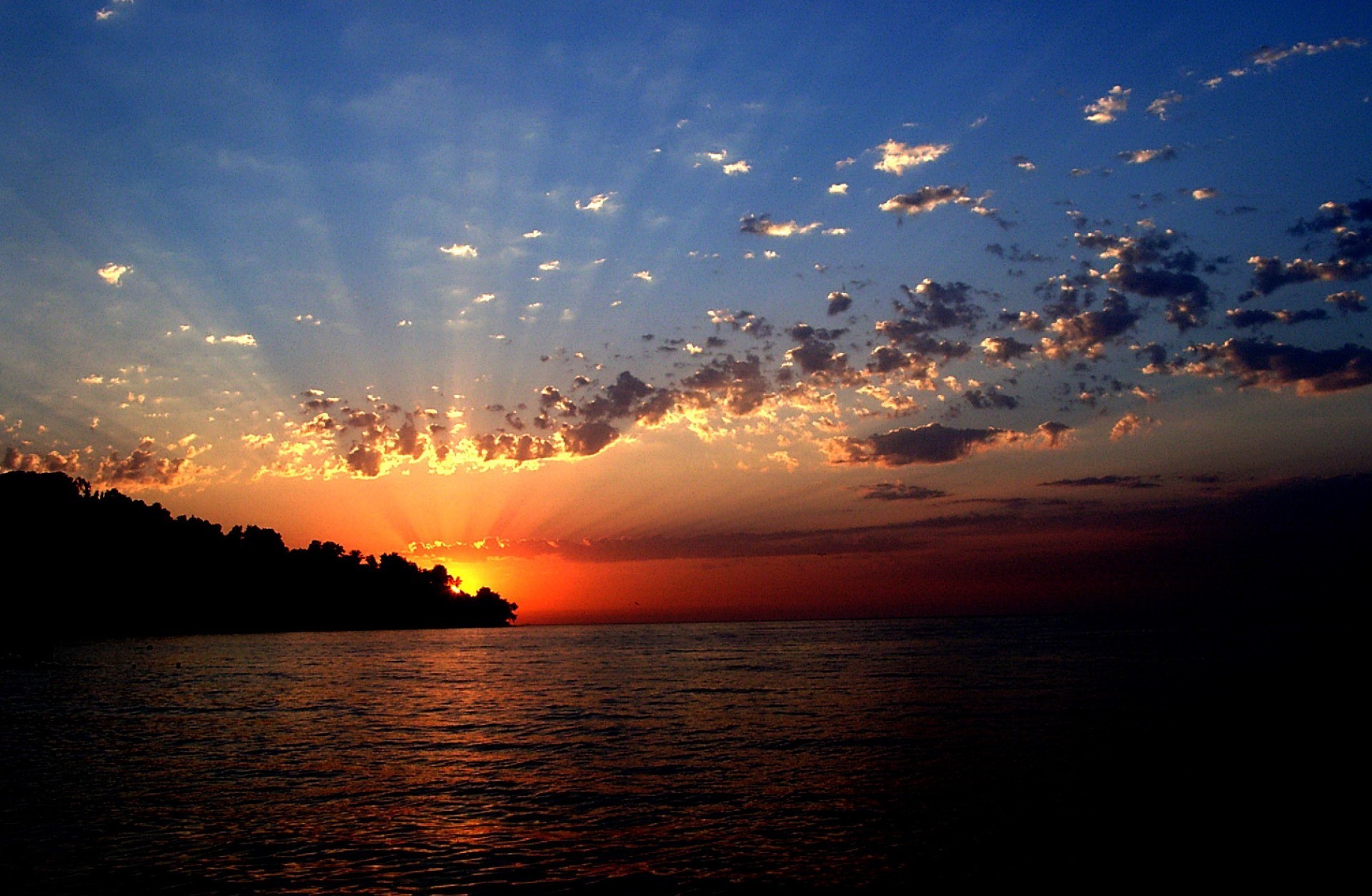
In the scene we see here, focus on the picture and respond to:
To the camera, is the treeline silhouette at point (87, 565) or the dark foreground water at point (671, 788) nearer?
the dark foreground water at point (671, 788)

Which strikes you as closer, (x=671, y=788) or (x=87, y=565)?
(x=671, y=788)

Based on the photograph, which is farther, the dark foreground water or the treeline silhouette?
the treeline silhouette

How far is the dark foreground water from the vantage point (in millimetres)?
17406

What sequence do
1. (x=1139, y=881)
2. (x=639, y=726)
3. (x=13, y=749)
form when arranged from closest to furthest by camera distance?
(x=1139, y=881) < (x=13, y=749) < (x=639, y=726)

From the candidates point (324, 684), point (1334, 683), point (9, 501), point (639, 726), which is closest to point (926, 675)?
point (1334, 683)

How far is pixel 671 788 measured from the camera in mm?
25625

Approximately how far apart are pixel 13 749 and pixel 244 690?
27528 millimetres

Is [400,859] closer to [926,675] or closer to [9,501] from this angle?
[926,675]

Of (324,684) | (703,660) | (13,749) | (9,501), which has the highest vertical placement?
(9,501)

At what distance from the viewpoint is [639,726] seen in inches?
1574

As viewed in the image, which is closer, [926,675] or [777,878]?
[777,878]

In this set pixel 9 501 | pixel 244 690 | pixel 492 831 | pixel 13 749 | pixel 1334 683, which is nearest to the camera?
pixel 492 831

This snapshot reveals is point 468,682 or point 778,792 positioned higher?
point 778,792

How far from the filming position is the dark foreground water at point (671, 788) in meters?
17.4
